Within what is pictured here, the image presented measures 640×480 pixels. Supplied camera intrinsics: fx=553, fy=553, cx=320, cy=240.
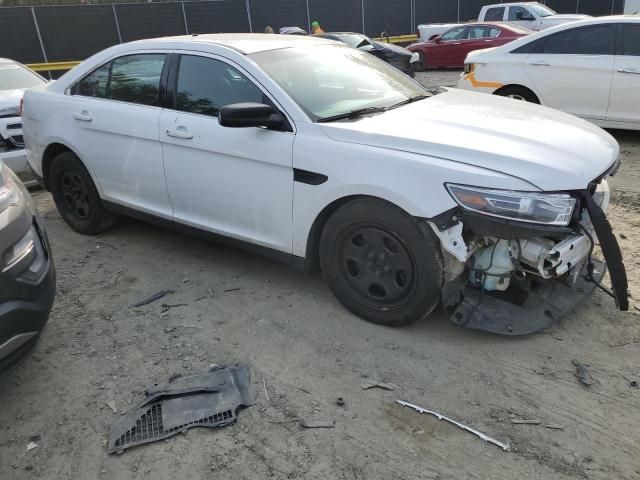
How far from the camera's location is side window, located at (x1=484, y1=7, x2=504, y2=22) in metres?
17.5

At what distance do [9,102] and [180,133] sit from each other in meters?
3.72

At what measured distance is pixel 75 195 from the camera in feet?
16.5

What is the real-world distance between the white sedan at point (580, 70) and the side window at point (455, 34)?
885 cm

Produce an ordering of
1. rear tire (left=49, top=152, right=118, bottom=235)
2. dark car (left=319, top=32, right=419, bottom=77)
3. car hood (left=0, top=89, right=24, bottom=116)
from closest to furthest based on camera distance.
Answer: rear tire (left=49, top=152, right=118, bottom=235)
car hood (left=0, top=89, right=24, bottom=116)
dark car (left=319, top=32, right=419, bottom=77)

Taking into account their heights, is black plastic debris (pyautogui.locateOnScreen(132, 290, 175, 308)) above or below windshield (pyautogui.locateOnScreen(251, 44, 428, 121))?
below

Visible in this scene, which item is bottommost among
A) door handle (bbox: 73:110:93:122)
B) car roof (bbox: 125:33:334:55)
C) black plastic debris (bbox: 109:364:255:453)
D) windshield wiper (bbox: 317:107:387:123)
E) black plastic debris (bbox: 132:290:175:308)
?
black plastic debris (bbox: 132:290:175:308)

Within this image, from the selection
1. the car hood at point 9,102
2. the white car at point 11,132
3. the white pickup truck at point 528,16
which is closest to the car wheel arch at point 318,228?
the white car at point 11,132

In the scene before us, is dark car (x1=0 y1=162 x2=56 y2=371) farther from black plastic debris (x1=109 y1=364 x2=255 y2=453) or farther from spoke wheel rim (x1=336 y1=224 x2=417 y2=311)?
spoke wheel rim (x1=336 y1=224 x2=417 y2=311)

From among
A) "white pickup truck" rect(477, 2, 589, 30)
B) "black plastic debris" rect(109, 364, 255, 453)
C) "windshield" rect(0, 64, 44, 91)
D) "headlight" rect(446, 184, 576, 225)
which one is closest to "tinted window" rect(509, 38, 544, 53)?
"headlight" rect(446, 184, 576, 225)

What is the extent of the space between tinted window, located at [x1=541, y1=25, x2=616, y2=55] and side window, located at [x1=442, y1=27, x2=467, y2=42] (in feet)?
30.1

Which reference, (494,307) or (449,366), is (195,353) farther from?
(494,307)

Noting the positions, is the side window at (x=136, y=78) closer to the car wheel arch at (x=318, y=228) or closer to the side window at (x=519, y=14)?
the car wheel arch at (x=318, y=228)

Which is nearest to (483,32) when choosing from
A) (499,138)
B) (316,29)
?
(316,29)

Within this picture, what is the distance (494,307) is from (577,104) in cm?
497
